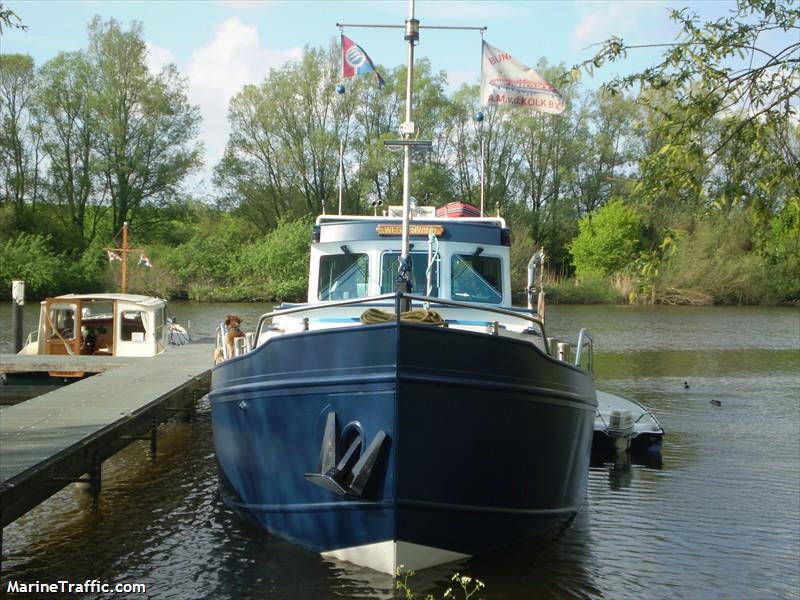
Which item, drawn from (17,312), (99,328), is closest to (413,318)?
(99,328)

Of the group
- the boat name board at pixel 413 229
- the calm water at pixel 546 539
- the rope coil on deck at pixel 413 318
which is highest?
the boat name board at pixel 413 229

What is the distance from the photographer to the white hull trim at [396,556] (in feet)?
26.1

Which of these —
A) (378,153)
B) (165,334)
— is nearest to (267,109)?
(378,153)

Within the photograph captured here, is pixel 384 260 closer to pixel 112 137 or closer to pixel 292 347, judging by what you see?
pixel 292 347

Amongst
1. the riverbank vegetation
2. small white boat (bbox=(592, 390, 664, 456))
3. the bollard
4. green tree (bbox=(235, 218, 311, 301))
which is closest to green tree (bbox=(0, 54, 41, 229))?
the riverbank vegetation

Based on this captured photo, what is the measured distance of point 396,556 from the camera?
26.0ft

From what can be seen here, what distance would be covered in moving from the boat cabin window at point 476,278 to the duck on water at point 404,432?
1.14 meters

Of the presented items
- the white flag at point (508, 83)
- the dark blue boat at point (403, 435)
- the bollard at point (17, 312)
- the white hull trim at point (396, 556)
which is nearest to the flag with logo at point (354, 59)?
the white flag at point (508, 83)

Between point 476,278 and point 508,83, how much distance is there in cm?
259

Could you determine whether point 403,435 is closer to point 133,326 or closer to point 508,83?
point 508,83

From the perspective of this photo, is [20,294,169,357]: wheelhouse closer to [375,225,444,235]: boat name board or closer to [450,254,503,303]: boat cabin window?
[375,225,444,235]: boat name board

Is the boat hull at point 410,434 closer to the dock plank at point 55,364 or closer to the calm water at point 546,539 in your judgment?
the calm water at point 546,539

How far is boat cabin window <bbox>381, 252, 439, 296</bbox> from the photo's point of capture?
10656 millimetres

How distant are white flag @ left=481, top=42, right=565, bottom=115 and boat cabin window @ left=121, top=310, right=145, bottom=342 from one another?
14519mm
